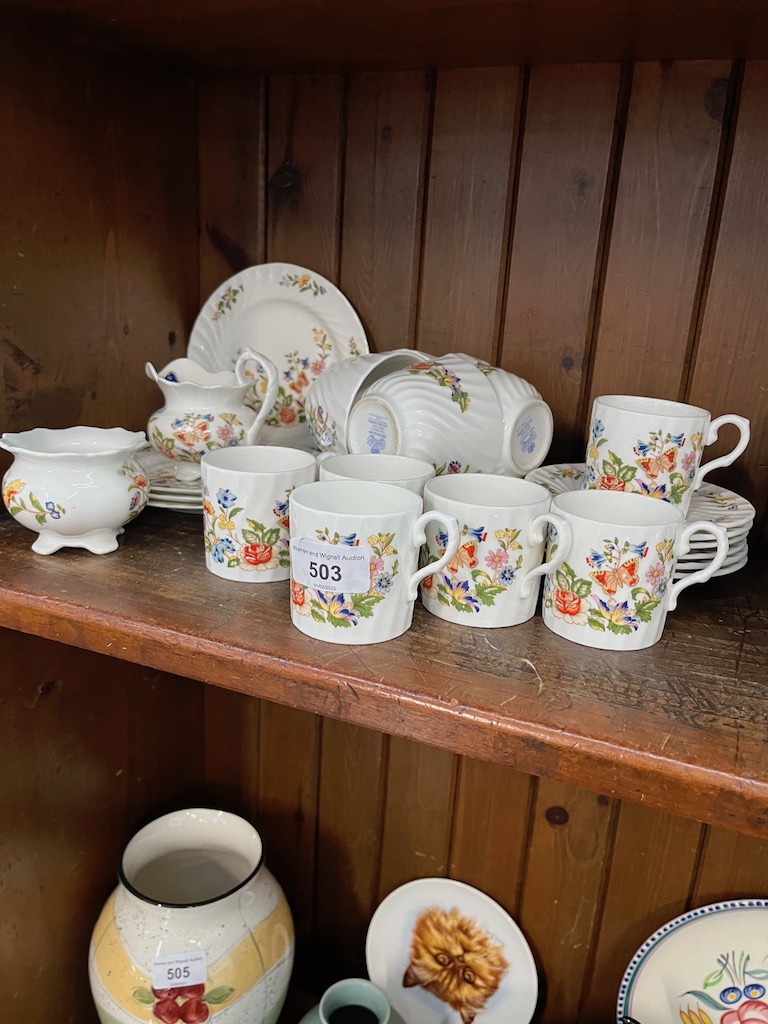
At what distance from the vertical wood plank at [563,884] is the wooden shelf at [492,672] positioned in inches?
14.1

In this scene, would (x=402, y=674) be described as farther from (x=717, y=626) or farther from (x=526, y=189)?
(x=526, y=189)

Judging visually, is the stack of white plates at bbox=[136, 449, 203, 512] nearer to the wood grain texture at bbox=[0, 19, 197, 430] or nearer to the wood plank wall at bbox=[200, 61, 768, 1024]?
the wood grain texture at bbox=[0, 19, 197, 430]

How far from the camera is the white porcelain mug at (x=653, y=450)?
0.64 metres

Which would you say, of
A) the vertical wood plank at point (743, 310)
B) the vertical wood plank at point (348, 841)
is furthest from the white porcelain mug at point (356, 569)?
the vertical wood plank at point (348, 841)

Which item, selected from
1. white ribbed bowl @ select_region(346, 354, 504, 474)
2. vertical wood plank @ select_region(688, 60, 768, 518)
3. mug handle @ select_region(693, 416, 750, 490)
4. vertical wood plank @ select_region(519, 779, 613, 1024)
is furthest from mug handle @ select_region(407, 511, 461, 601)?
vertical wood plank @ select_region(519, 779, 613, 1024)

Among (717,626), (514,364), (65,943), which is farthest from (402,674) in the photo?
(65,943)

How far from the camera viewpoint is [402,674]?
0.54 metres

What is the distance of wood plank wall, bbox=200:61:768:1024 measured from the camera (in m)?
0.73

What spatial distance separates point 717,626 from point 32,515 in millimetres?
557

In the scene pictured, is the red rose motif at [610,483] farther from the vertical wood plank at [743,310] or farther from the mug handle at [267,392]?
the mug handle at [267,392]

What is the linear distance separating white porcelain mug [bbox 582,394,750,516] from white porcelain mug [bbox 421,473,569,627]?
3.1 inches

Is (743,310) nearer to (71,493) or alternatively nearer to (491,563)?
(491,563)

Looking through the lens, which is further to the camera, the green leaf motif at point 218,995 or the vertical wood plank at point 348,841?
the vertical wood plank at point 348,841

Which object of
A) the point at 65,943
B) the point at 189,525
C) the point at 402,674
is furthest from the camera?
the point at 65,943
